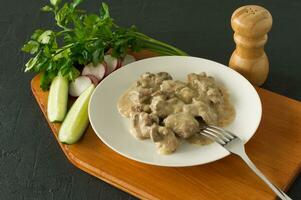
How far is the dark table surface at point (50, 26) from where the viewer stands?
1.85m

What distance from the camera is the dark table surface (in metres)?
1.85

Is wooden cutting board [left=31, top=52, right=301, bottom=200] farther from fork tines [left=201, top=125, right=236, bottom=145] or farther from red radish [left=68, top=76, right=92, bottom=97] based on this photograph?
red radish [left=68, top=76, right=92, bottom=97]

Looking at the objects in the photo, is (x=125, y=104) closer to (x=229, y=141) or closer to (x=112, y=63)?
(x=112, y=63)

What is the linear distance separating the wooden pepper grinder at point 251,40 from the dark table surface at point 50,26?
0.12m

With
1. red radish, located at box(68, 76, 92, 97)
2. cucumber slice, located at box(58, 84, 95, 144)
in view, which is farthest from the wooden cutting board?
red radish, located at box(68, 76, 92, 97)

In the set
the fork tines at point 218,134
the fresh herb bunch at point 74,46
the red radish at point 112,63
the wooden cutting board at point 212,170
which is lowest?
the wooden cutting board at point 212,170

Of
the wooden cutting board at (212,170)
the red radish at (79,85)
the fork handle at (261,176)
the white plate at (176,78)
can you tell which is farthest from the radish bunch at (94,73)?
the fork handle at (261,176)

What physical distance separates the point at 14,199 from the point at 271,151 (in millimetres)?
946

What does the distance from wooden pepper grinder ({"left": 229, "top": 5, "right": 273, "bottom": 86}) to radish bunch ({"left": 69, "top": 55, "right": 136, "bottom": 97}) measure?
51 cm

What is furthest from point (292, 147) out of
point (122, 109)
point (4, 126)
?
point (4, 126)

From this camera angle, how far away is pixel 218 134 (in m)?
1.76

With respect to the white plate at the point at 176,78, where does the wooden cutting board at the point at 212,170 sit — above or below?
below

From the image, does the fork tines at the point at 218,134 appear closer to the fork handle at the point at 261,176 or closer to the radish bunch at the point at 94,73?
the fork handle at the point at 261,176

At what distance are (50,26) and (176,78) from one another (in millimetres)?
999
